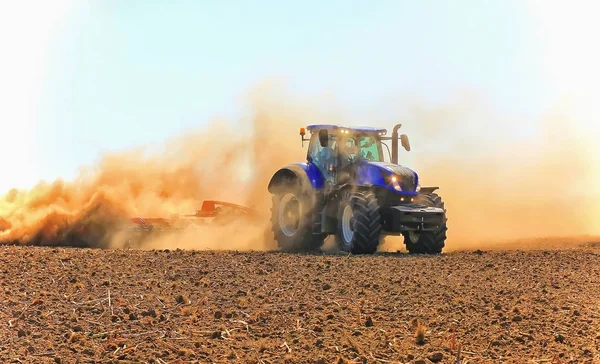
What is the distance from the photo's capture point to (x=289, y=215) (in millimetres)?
17031

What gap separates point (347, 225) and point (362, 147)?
1.94 meters

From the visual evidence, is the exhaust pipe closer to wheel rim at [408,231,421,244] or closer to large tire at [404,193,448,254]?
large tire at [404,193,448,254]

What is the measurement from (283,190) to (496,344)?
1100cm

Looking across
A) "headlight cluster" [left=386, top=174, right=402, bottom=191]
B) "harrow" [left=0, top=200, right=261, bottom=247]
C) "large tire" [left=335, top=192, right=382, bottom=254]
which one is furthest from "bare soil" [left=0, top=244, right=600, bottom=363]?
"harrow" [left=0, top=200, right=261, bottom=247]

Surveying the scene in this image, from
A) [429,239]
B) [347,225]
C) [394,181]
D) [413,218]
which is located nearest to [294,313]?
[413,218]

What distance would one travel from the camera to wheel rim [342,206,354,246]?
1494 centimetres

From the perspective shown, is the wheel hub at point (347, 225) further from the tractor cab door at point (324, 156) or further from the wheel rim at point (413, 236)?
the wheel rim at point (413, 236)

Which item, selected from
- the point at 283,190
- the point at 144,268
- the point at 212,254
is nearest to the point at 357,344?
the point at 144,268

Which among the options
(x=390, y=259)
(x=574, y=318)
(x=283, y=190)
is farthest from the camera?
(x=283, y=190)

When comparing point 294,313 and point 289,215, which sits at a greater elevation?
point 289,215

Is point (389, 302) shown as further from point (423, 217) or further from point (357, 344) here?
point (423, 217)

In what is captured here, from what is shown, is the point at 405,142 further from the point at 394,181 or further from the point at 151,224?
the point at 151,224

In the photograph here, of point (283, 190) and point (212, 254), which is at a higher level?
point (283, 190)

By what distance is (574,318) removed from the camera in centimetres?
713
